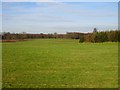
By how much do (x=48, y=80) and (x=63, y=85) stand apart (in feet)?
3.83

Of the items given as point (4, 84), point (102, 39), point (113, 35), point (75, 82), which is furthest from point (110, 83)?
point (102, 39)

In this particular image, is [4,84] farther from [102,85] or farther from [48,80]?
[102,85]

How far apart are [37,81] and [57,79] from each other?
91cm

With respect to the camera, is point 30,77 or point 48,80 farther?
point 30,77

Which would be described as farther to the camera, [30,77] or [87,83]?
[30,77]

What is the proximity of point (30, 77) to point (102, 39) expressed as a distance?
45.7 metres

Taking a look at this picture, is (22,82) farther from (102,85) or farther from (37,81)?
(102,85)

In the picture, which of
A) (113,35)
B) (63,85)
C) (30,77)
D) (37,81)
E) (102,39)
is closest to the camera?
(63,85)

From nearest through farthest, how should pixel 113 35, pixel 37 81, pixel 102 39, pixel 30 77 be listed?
pixel 37 81
pixel 30 77
pixel 113 35
pixel 102 39

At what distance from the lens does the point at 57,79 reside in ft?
36.7

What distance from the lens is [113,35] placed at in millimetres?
51406

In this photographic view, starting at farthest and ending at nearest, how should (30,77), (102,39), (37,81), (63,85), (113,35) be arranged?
(102,39)
(113,35)
(30,77)
(37,81)
(63,85)

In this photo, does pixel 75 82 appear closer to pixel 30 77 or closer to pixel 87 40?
pixel 30 77

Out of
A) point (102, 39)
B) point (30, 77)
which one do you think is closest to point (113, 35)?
point (102, 39)
